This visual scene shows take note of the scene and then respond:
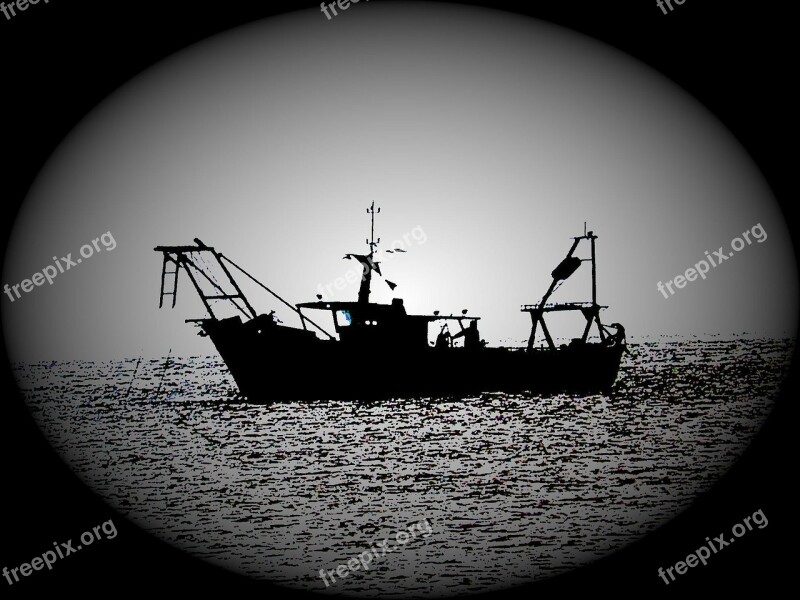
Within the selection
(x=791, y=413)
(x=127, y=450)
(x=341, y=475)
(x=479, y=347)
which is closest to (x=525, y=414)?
(x=479, y=347)

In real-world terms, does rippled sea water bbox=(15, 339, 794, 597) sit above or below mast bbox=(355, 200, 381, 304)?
below

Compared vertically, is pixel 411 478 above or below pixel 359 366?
below

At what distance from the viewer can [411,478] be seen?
66.7ft

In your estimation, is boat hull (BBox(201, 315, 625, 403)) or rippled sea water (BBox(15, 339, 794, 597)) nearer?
rippled sea water (BBox(15, 339, 794, 597))

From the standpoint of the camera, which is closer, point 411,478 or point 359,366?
point 411,478

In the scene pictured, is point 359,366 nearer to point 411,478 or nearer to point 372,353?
point 372,353

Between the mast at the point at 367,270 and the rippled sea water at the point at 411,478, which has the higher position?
the mast at the point at 367,270

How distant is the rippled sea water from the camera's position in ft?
42.9

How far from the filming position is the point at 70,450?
28766mm

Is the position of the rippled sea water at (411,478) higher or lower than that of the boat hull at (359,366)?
lower

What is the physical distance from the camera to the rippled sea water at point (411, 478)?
42.9ft

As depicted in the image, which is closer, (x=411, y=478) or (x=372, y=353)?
(x=411, y=478)

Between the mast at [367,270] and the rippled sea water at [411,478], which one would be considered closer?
the rippled sea water at [411,478]

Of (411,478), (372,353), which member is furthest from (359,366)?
(411,478)
